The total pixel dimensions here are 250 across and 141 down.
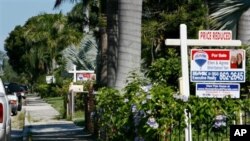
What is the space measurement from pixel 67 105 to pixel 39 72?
64.7 metres

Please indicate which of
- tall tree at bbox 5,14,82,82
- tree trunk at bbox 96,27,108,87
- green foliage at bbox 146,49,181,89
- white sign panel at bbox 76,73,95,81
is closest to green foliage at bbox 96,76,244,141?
green foliage at bbox 146,49,181,89

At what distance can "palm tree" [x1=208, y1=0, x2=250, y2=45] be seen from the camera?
844 centimetres

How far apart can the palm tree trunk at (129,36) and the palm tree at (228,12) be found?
3837 mm

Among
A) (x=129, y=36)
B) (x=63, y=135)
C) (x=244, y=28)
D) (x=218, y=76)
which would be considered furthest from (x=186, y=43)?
(x=63, y=135)

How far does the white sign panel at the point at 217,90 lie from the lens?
8492mm

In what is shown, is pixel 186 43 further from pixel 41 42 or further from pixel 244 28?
pixel 41 42

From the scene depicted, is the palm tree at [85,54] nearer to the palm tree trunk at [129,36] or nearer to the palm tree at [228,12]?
the palm tree trunk at [129,36]

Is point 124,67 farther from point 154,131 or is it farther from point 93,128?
point 93,128

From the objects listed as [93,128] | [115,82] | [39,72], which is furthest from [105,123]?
[39,72]

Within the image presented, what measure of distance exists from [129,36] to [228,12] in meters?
4.35

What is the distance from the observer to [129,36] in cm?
1262

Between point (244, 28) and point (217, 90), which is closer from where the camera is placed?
point (217, 90)

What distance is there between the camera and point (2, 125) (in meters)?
11.6

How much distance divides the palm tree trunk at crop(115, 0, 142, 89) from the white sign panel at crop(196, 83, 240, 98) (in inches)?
162
